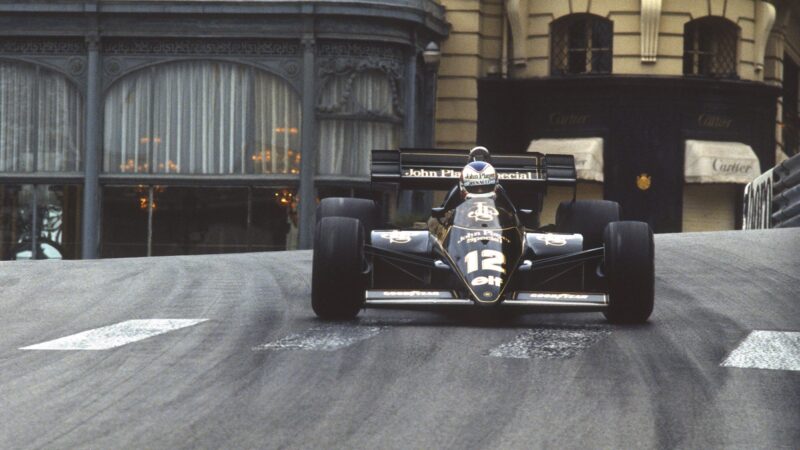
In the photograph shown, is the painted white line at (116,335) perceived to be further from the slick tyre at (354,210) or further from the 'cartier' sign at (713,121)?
the 'cartier' sign at (713,121)

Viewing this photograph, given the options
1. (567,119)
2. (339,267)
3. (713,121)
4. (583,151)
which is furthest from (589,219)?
(713,121)

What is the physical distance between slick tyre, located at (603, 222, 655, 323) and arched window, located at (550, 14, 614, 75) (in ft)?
75.1

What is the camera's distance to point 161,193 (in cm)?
3000

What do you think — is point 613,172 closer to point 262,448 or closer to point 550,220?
point 550,220

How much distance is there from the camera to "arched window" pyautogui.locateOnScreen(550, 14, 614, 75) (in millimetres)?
33500

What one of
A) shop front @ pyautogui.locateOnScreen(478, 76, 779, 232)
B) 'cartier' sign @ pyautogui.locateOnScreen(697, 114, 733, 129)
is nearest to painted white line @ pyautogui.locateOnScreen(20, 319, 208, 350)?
shop front @ pyautogui.locateOnScreen(478, 76, 779, 232)

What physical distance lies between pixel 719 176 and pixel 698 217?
1.14 metres

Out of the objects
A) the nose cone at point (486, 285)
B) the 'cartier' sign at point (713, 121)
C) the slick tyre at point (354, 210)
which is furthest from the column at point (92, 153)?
the nose cone at point (486, 285)

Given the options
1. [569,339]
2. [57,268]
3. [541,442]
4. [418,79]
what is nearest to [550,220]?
[418,79]

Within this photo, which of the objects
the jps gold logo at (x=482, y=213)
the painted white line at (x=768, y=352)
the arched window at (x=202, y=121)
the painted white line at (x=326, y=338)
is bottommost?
the painted white line at (x=326, y=338)

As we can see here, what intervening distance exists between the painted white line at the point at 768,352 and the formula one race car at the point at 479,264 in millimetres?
998

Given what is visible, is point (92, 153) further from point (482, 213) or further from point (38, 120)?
point (482, 213)

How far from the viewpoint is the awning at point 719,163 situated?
108 feet

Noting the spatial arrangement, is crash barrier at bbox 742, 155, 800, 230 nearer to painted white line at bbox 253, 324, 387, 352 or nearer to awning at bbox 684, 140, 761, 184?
awning at bbox 684, 140, 761, 184
